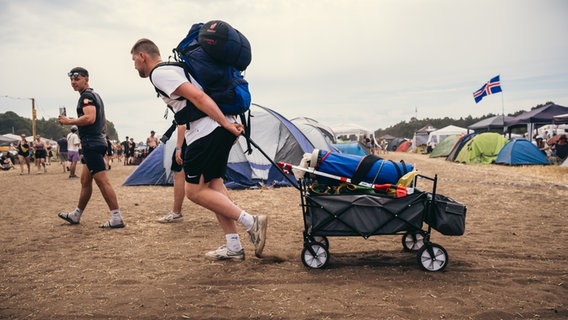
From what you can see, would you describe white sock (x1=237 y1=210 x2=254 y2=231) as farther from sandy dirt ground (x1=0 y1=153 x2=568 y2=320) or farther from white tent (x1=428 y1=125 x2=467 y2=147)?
white tent (x1=428 y1=125 x2=467 y2=147)

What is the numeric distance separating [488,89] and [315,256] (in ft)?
80.2

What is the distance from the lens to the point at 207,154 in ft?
11.5

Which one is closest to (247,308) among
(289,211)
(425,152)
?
(289,211)

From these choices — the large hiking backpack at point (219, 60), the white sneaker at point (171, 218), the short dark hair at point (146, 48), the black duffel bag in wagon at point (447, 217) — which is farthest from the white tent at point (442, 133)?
the large hiking backpack at point (219, 60)

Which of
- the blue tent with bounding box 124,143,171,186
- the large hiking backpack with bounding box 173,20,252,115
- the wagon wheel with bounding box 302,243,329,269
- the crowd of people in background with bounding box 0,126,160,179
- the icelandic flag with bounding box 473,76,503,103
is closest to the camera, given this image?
the large hiking backpack with bounding box 173,20,252,115

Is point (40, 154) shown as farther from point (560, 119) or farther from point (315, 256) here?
point (560, 119)

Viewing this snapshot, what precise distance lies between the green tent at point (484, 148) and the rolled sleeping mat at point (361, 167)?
18782mm

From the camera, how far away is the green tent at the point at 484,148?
2020cm

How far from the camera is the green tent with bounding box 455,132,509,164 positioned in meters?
20.2

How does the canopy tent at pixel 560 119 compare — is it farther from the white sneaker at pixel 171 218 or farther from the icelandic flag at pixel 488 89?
the white sneaker at pixel 171 218

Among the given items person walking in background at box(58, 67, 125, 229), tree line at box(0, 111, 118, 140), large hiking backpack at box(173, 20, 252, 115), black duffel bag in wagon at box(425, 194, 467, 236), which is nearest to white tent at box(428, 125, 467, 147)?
person walking in background at box(58, 67, 125, 229)

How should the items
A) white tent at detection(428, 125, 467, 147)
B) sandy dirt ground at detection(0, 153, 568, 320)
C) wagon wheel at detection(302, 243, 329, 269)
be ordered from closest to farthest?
sandy dirt ground at detection(0, 153, 568, 320)
wagon wheel at detection(302, 243, 329, 269)
white tent at detection(428, 125, 467, 147)

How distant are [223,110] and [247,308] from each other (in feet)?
5.57

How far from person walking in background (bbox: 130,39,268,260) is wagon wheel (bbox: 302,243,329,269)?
440 mm
